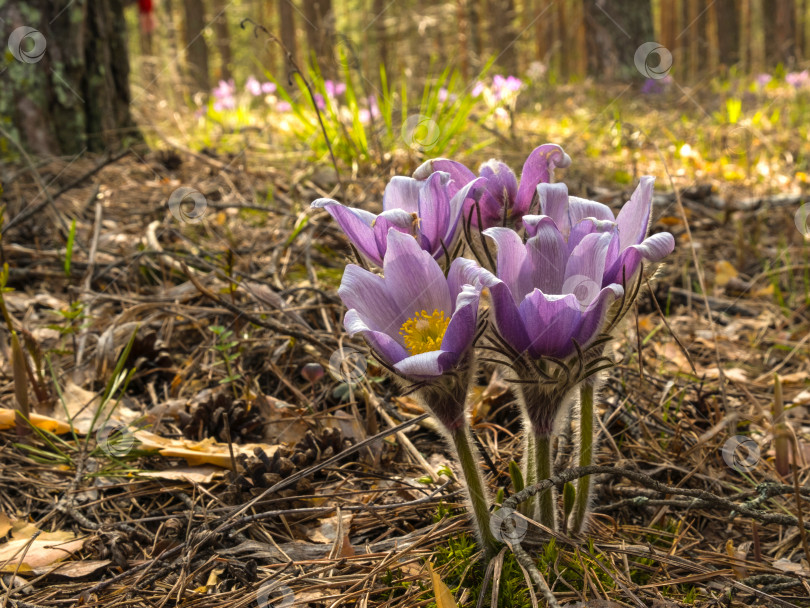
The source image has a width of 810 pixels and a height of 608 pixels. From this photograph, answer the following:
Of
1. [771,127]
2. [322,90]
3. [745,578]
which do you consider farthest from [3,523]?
[771,127]

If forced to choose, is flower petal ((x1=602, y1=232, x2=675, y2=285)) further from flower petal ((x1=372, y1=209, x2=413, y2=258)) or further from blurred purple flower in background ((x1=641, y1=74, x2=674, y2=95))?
blurred purple flower in background ((x1=641, y1=74, x2=674, y2=95))

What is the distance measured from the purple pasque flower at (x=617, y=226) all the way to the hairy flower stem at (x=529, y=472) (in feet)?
1.14

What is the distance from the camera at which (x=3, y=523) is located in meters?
1.54

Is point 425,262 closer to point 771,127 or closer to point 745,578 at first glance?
point 745,578

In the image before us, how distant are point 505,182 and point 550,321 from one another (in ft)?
1.27

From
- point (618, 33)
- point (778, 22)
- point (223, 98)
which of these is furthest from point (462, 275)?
point (778, 22)

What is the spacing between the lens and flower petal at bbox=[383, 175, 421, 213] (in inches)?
50.6

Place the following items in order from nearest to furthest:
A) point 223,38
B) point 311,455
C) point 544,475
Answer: point 544,475 < point 311,455 < point 223,38

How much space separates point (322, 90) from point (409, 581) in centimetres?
262

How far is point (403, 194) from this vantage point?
1.29 metres

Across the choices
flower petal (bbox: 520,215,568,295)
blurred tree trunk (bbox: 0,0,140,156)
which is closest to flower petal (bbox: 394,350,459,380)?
flower petal (bbox: 520,215,568,295)

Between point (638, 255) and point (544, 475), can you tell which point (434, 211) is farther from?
point (544, 475)

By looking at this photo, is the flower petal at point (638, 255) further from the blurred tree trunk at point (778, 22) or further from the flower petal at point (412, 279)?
the blurred tree trunk at point (778, 22)

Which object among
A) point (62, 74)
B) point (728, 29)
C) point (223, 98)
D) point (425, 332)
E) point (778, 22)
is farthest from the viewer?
point (728, 29)
